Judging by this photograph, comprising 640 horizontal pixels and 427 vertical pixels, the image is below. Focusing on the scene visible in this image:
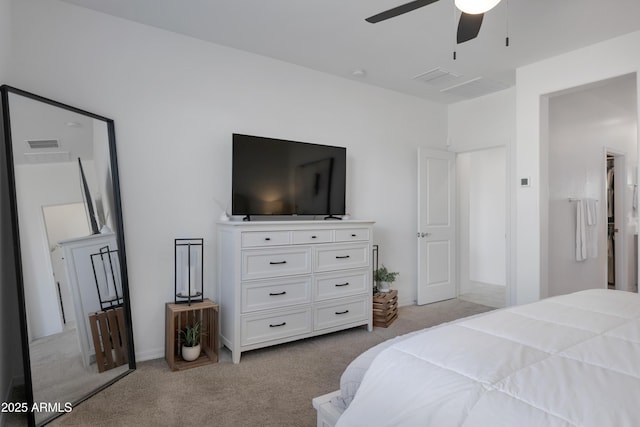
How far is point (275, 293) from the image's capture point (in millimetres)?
3053

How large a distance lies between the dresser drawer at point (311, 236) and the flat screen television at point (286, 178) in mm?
334

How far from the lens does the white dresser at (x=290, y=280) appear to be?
9.56ft

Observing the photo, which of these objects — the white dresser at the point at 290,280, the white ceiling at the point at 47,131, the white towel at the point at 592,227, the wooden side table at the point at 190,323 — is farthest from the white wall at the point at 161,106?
the white towel at the point at 592,227

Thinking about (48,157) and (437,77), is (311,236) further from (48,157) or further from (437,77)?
(437,77)

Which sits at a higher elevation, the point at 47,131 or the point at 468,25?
the point at 468,25

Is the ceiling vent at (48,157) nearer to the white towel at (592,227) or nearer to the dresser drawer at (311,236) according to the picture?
the dresser drawer at (311,236)

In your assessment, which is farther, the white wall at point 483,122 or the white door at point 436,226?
the white door at point 436,226

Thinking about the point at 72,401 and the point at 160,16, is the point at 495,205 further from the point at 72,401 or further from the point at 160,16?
the point at 72,401

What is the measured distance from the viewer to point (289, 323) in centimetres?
Answer: 313

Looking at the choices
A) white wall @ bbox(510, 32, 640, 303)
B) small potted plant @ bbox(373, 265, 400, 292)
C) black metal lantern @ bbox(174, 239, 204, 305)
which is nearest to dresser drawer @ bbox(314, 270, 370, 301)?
small potted plant @ bbox(373, 265, 400, 292)

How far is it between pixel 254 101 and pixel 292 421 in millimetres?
2679

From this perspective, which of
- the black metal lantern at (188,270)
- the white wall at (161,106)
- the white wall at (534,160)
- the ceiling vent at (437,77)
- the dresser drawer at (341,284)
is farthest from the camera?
the ceiling vent at (437,77)

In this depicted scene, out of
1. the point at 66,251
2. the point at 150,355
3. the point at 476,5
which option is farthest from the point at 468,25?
the point at 150,355

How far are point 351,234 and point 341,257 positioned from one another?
240 mm
